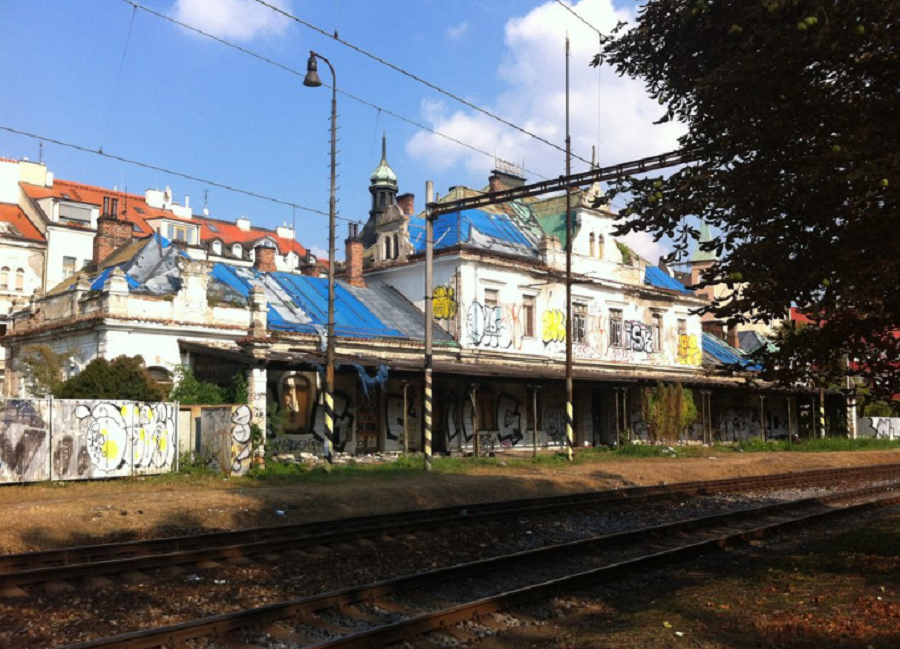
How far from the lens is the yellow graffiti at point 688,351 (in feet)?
148

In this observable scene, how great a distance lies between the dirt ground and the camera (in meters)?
13.9

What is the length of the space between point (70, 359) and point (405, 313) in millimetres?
13040

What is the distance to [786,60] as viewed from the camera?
8.62 m

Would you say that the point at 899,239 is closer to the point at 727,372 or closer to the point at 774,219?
the point at 774,219

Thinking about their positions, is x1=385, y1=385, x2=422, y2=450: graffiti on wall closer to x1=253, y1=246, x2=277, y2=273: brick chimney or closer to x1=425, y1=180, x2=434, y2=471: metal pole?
x1=425, y1=180, x2=434, y2=471: metal pole

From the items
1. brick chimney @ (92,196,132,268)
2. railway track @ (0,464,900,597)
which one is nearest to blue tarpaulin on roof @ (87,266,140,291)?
brick chimney @ (92,196,132,268)

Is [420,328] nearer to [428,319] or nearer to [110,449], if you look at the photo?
[428,319]

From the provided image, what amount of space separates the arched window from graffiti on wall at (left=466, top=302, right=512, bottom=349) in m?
8.42

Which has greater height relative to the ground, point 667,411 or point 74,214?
point 74,214

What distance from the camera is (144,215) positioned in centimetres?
6731

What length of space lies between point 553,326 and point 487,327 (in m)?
3.82

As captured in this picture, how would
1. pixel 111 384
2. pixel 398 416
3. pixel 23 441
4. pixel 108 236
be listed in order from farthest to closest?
pixel 108 236 < pixel 398 416 < pixel 111 384 < pixel 23 441

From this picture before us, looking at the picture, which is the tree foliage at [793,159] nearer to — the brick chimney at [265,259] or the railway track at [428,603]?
the railway track at [428,603]

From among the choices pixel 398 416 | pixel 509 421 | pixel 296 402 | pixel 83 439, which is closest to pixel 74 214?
pixel 398 416
